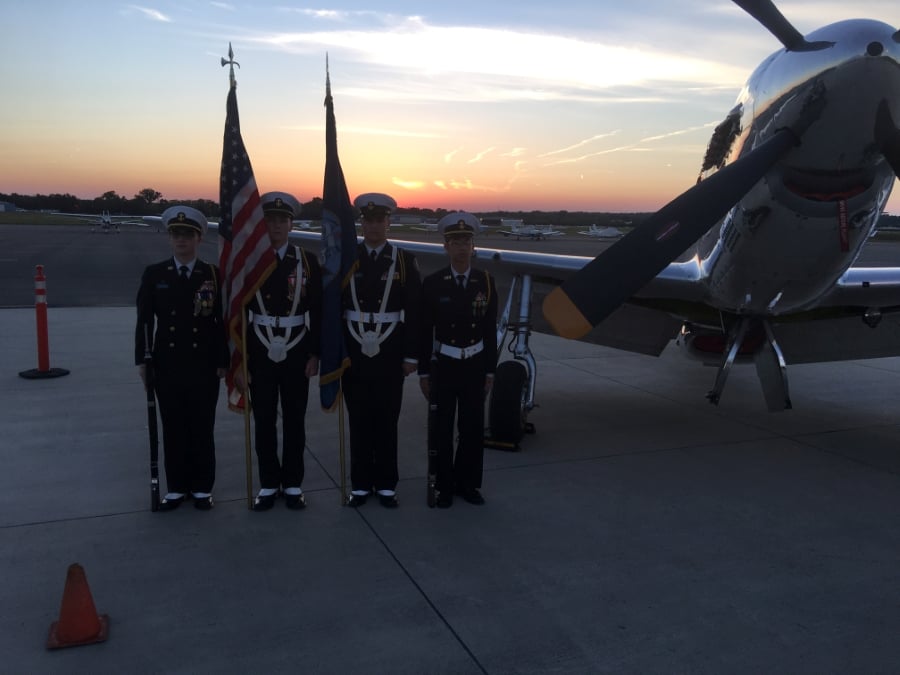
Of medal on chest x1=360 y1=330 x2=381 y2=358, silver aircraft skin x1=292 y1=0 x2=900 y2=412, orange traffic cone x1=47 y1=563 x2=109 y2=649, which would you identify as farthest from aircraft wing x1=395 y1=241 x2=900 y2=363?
orange traffic cone x1=47 y1=563 x2=109 y2=649

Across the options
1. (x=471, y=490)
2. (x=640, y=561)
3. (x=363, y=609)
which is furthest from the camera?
(x=471, y=490)

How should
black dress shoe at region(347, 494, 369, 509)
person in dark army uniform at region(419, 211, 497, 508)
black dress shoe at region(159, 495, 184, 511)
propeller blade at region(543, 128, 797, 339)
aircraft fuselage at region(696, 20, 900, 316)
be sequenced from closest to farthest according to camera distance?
aircraft fuselage at region(696, 20, 900, 316), propeller blade at region(543, 128, 797, 339), black dress shoe at region(159, 495, 184, 511), black dress shoe at region(347, 494, 369, 509), person in dark army uniform at region(419, 211, 497, 508)

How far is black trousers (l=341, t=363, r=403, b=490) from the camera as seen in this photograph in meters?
3.95

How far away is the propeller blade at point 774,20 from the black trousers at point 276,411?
307 centimetres

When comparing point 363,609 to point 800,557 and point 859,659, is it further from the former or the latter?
point 800,557

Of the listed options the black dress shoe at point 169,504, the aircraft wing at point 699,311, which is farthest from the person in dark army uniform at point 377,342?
the aircraft wing at point 699,311

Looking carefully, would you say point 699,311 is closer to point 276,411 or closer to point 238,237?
point 276,411

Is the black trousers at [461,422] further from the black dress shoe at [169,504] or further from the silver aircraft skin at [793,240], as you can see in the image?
the black dress shoe at [169,504]

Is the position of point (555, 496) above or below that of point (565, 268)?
below

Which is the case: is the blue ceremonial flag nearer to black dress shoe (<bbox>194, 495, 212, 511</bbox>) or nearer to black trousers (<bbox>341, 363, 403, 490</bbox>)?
black trousers (<bbox>341, 363, 403, 490</bbox>)

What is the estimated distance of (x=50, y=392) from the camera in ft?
20.6

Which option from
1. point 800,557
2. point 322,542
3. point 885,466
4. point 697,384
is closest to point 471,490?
point 322,542

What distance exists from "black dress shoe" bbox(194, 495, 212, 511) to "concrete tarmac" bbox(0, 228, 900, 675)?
0.08m

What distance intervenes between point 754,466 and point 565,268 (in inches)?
77.7
